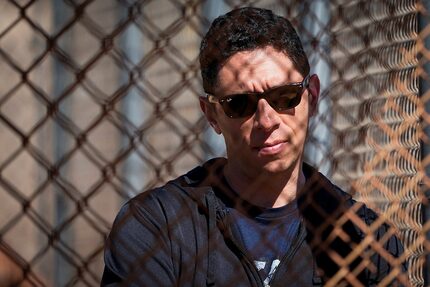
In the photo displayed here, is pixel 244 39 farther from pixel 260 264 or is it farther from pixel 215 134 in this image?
pixel 215 134

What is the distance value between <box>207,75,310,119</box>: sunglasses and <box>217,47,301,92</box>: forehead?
27 millimetres

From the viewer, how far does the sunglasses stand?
256 centimetres

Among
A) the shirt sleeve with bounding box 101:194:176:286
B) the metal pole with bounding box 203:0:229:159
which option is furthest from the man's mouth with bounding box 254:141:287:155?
the metal pole with bounding box 203:0:229:159

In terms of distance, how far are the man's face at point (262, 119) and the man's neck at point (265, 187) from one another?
2cm

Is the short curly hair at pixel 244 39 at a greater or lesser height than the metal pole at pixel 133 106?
greater

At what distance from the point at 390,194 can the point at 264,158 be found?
3.08 ft

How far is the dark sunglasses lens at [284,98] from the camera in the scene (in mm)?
2594

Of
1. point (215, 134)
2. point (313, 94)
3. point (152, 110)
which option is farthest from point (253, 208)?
point (152, 110)

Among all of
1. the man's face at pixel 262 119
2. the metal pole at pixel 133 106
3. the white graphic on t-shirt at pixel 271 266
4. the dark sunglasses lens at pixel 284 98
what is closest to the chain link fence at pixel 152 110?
the metal pole at pixel 133 106

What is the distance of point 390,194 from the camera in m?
3.61

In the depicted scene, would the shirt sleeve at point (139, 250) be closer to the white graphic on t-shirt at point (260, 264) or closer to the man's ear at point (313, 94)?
the white graphic on t-shirt at point (260, 264)

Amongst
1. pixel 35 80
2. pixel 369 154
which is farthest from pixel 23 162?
pixel 369 154

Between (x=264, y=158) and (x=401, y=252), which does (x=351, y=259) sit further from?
(x=264, y=158)

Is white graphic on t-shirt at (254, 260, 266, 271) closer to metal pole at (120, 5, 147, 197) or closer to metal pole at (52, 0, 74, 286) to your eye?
metal pole at (120, 5, 147, 197)
